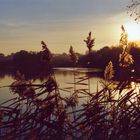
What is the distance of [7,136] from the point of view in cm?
421

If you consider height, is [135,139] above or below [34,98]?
below

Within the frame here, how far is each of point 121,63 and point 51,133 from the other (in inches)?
48.6

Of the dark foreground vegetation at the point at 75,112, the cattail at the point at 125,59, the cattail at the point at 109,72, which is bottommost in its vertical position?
the dark foreground vegetation at the point at 75,112

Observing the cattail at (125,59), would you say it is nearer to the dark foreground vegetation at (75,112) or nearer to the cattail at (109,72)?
the dark foreground vegetation at (75,112)

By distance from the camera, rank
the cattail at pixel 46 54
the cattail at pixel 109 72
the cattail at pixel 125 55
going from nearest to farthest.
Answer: the cattail at pixel 46 54 → the cattail at pixel 125 55 → the cattail at pixel 109 72

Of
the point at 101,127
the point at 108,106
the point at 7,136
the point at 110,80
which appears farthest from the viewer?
the point at 110,80

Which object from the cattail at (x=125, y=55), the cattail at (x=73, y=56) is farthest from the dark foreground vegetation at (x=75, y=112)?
the cattail at (x=73, y=56)

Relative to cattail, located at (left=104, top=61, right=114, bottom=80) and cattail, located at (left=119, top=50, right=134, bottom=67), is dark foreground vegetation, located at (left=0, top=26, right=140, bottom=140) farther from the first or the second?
cattail, located at (left=104, top=61, right=114, bottom=80)

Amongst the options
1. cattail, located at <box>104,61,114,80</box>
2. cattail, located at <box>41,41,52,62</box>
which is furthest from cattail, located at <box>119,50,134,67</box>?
cattail, located at <box>41,41,52,62</box>

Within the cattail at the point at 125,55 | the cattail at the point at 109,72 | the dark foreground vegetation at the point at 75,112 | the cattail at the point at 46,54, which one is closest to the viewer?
the dark foreground vegetation at the point at 75,112

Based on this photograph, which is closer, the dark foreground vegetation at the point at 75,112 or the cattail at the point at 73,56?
the dark foreground vegetation at the point at 75,112

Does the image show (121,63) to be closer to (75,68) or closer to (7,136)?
(75,68)

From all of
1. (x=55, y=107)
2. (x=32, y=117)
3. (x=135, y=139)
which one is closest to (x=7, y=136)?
(x=32, y=117)

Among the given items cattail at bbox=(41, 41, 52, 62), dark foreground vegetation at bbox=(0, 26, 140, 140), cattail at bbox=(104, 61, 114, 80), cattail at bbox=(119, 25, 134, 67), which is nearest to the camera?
dark foreground vegetation at bbox=(0, 26, 140, 140)
